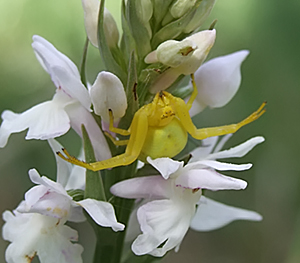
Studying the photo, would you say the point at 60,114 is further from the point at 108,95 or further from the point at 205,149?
the point at 205,149

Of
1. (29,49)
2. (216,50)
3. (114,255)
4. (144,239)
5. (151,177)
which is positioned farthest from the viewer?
(216,50)

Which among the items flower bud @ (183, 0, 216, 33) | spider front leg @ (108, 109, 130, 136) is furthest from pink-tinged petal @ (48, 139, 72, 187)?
flower bud @ (183, 0, 216, 33)

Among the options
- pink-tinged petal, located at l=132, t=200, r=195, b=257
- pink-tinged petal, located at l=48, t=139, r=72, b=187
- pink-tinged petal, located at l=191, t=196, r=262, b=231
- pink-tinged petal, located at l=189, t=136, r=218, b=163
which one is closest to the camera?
pink-tinged petal, located at l=132, t=200, r=195, b=257

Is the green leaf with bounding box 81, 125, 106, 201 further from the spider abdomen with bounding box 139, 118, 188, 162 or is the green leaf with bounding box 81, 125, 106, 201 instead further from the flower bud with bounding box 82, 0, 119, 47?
the flower bud with bounding box 82, 0, 119, 47

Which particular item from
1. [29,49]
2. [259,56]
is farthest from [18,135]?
[259,56]

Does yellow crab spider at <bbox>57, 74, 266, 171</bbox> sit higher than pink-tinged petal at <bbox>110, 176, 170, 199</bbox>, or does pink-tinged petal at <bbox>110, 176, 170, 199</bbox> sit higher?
yellow crab spider at <bbox>57, 74, 266, 171</bbox>

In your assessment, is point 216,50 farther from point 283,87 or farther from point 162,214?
point 162,214

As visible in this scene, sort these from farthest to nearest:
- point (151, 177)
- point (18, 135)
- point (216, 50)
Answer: point (216, 50) → point (18, 135) → point (151, 177)
